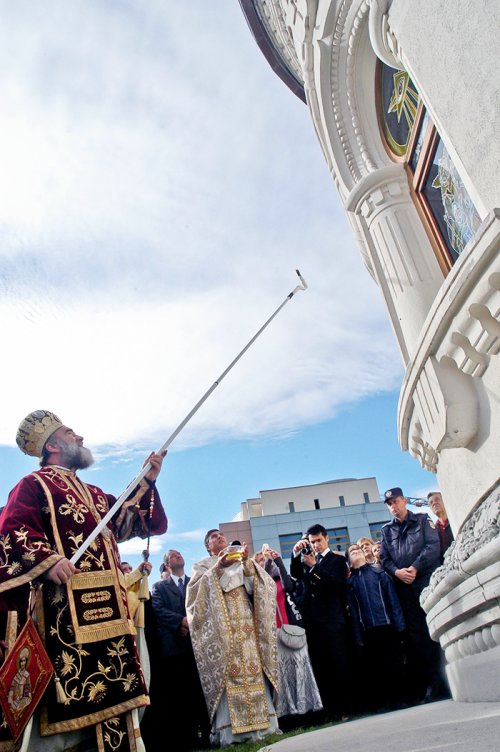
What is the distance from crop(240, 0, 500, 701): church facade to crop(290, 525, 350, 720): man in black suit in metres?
2.20

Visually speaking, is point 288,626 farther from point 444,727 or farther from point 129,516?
point 444,727

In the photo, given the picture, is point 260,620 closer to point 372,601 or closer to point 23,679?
point 372,601

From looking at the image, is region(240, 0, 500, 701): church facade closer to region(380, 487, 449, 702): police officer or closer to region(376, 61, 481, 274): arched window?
region(376, 61, 481, 274): arched window

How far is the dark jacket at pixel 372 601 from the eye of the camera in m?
5.45

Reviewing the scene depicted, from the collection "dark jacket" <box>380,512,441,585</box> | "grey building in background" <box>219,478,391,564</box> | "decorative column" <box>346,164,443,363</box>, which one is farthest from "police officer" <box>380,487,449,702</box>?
"grey building in background" <box>219,478,391,564</box>

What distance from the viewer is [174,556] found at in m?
6.48

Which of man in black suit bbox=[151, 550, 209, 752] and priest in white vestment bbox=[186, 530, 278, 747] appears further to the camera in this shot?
man in black suit bbox=[151, 550, 209, 752]

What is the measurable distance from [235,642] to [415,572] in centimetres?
179

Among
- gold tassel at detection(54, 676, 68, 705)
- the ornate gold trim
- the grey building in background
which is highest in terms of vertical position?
the grey building in background

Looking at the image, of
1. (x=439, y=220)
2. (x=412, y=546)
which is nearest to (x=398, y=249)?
(x=439, y=220)

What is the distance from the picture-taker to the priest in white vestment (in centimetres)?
490

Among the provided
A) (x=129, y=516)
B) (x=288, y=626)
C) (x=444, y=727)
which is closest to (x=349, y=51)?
(x=129, y=516)

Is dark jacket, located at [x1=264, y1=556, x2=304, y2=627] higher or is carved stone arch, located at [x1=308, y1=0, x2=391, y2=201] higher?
carved stone arch, located at [x1=308, y1=0, x2=391, y2=201]

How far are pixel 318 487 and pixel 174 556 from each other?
36.3m
